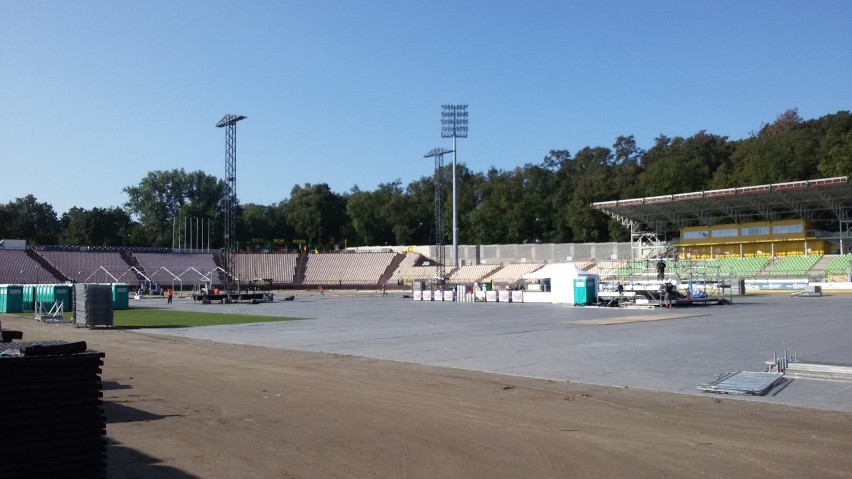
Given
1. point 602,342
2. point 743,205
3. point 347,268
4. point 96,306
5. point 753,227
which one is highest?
point 743,205

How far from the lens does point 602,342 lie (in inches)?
876

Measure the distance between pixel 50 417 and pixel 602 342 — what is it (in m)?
18.1

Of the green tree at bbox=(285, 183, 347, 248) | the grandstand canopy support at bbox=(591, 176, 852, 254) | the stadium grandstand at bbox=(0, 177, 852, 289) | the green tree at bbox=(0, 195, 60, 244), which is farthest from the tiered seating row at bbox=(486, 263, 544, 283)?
the green tree at bbox=(0, 195, 60, 244)

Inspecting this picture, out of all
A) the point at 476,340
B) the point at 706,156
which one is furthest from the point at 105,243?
the point at 476,340

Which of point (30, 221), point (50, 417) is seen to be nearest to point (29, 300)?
point (50, 417)

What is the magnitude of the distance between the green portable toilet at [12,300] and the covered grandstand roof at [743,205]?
66.1 metres

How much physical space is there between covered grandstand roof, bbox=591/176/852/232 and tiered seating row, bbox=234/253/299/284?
46957 mm

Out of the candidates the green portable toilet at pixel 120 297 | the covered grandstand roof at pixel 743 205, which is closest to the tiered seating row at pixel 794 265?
the covered grandstand roof at pixel 743 205

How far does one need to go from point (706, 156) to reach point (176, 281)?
8303cm

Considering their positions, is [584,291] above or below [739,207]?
below

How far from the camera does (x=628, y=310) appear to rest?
40.2 m

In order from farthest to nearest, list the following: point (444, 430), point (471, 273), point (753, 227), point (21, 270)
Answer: point (471, 273), point (753, 227), point (21, 270), point (444, 430)

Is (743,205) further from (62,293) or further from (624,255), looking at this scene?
(62,293)

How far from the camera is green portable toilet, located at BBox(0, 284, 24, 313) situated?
50.5 metres
